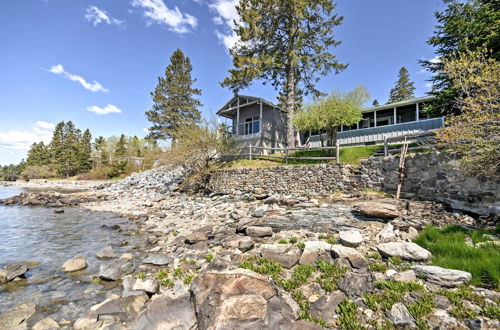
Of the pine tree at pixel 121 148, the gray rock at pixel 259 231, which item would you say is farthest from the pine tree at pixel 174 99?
the gray rock at pixel 259 231

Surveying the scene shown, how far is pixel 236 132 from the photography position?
76.0 feet

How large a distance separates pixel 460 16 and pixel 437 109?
551 centimetres

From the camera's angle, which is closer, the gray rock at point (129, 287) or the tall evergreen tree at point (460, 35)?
the gray rock at point (129, 287)

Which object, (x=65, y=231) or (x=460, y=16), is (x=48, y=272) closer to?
(x=65, y=231)

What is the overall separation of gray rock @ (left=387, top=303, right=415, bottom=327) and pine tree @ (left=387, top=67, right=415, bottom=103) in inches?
2112

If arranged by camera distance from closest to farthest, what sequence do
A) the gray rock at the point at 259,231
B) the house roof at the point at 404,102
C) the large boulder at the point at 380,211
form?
the gray rock at the point at 259,231, the large boulder at the point at 380,211, the house roof at the point at 404,102

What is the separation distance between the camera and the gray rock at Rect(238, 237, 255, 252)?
5.51m

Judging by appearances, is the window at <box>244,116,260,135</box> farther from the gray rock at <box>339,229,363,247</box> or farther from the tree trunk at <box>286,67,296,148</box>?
the gray rock at <box>339,229,363,247</box>

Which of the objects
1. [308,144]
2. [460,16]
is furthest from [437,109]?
[308,144]

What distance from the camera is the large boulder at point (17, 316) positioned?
3.50 m

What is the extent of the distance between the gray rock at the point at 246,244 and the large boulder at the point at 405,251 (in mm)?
2985

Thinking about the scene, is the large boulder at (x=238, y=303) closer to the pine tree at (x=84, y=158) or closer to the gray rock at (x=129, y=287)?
the gray rock at (x=129, y=287)

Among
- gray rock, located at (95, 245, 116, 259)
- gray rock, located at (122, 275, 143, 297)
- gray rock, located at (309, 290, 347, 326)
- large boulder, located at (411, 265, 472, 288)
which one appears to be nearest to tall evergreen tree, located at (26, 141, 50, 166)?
gray rock, located at (95, 245, 116, 259)

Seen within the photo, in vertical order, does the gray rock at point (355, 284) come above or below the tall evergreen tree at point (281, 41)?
below
